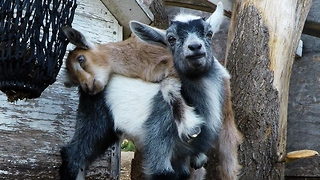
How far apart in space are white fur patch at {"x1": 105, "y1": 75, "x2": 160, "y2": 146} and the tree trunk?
2.81 feet

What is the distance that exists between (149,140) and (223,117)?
0.58m

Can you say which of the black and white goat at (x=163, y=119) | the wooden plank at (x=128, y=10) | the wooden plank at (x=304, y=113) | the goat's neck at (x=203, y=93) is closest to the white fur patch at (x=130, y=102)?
the black and white goat at (x=163, y=119)

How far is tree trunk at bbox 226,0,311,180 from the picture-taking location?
3.79 meters

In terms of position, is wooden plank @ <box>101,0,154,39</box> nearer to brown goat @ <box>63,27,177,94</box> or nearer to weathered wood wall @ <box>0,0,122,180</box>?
weathered wood wall @ <box>0,0,122,180</box>

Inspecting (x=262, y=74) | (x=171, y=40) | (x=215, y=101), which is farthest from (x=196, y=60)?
(x=262, y=74)

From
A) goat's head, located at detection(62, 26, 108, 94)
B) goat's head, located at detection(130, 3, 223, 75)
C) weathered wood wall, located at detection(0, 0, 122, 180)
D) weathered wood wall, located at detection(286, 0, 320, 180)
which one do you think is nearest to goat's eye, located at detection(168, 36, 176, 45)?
goat's head, located at detection(130, 3, 223, 75)

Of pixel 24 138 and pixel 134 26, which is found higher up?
pixel 134 26

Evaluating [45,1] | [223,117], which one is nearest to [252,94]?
[223,117]

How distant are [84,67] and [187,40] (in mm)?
674

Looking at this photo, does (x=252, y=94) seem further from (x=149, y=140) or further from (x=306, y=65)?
(x=306, y=65)

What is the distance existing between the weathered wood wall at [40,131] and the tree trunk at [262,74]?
92cm

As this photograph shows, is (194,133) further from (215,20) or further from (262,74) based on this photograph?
(262,74)

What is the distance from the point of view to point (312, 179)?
516cm

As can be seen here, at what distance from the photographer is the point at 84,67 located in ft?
11.2
